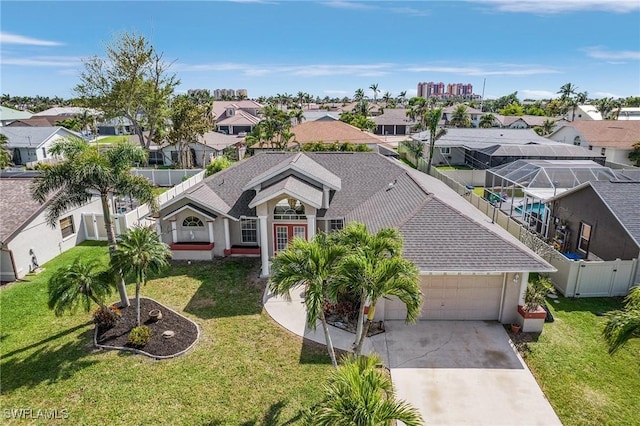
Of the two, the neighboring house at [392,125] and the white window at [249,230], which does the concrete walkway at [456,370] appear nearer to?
the white window at [249,230]

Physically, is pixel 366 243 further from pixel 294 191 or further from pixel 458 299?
pixel 294 191

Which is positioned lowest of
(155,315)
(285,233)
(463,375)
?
(463,375)

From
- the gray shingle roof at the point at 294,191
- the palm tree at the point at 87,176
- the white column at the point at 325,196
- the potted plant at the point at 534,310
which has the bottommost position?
the potted plant at the point at 534,310

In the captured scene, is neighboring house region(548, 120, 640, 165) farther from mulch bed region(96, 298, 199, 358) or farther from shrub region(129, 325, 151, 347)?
shrub region(129, 325, 151, 347)

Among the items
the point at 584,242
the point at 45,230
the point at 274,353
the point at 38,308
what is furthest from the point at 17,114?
the point at 584,242

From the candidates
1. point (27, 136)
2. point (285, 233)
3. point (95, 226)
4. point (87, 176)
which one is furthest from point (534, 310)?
point (27, 136)

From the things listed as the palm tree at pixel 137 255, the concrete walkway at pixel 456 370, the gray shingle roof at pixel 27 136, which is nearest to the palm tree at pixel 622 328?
the concrete walkway at pixel 456 370

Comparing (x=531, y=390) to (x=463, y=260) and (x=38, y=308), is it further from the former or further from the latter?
(x=38, y=308)
